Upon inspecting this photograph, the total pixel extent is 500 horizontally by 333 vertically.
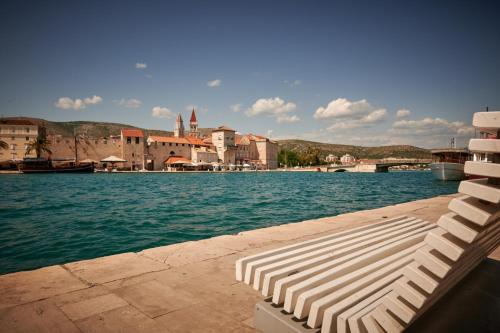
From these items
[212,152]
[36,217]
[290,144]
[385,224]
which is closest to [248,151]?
[212,152]

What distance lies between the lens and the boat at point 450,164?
3592 cm

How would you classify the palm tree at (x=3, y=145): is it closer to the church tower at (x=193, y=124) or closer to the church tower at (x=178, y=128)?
the church tower at (x=178, y=128)

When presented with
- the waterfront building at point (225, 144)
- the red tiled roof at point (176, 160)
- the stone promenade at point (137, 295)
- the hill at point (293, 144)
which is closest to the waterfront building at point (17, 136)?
the red tiled roof at point (176, 160)

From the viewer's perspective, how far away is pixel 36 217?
1170cm

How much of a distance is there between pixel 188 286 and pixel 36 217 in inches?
474

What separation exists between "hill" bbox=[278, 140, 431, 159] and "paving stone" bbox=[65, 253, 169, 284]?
134 meters

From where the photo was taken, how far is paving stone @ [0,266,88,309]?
8.13ft

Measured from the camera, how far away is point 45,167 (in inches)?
2154

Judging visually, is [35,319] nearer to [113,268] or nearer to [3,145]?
[113,268]

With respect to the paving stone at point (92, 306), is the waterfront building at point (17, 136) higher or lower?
higher

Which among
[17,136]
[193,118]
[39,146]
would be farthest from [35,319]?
[193,118]

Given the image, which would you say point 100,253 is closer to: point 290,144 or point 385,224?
point 385,224

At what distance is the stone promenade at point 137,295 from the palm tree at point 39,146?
6923cm

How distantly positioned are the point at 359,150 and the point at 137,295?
184279mm
